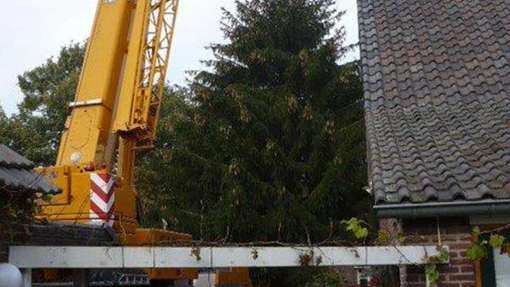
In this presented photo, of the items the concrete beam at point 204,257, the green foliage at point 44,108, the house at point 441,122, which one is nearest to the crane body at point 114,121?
the house at point 441,122

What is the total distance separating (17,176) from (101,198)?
5456 millimetres

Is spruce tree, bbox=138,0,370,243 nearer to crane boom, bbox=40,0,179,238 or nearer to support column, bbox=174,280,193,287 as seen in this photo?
support column, bbox=174,280,193,287

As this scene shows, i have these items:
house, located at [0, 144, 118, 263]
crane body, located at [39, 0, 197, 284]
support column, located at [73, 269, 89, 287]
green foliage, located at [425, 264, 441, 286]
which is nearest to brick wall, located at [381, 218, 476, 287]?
green foliage, located at [425, 264, 441, 286]

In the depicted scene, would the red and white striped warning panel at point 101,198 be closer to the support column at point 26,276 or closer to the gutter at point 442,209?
the support column at point 26,276

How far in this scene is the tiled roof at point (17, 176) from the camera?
5156 millimetres

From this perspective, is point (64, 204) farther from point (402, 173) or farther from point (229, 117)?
point (229, 117)

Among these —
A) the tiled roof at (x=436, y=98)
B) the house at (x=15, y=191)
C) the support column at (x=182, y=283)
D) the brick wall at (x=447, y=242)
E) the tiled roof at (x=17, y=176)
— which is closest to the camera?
the tiled roof at (x=17, y=176)

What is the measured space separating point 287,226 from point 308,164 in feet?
6.62

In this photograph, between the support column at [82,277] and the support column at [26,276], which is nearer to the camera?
the support column at [26,276]

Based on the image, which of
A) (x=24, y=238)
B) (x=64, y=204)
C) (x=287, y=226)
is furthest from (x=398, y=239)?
(x=287, y=226)

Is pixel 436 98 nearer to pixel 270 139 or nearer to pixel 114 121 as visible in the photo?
pixel 114 121

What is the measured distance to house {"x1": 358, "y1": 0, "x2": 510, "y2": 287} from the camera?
270 inches

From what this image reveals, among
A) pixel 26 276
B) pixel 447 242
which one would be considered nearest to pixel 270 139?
pixel 447 242

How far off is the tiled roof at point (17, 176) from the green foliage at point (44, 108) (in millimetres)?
23414
